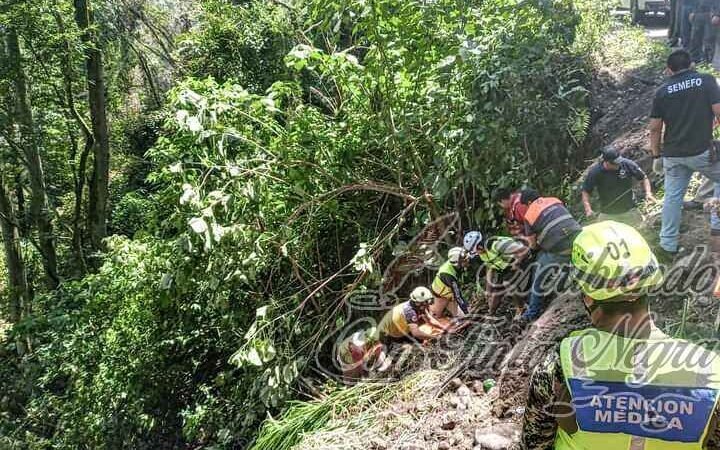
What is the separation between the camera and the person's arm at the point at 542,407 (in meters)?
1.78

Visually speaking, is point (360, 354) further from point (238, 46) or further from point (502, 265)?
point (238, 46)

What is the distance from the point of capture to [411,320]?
5703 mm

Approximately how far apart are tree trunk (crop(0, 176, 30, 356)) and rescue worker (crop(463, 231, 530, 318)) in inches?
418

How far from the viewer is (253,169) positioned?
577 centimetres

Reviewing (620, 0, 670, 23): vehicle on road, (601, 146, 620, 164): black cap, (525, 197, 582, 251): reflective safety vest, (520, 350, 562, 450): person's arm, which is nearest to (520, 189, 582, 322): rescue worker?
(525, 197, 582, 251): reflective safety vest

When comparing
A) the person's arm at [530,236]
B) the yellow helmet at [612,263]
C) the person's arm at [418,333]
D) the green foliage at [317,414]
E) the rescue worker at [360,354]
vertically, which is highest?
the yellow helmet at [612,263]

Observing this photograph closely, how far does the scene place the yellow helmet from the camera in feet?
5.50

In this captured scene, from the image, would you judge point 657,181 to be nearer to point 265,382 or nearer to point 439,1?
point 439,1

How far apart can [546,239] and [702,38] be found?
17.4 ft

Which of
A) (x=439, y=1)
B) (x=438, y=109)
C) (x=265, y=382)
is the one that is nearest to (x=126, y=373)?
(x=265, y=382)

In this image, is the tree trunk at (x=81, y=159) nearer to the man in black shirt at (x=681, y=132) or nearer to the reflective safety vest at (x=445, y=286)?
the reflective safety vest at (x=445, y=286)

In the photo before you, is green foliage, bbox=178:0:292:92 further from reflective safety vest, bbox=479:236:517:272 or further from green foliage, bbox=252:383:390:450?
green foliage, bbox=252:383:390:450

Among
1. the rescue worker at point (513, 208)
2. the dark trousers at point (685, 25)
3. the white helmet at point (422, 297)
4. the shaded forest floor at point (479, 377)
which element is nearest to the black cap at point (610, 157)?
the shaded forest floor at point (479, 377)

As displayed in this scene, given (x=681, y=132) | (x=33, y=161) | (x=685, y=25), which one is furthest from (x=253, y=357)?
(x=33, y=161)
